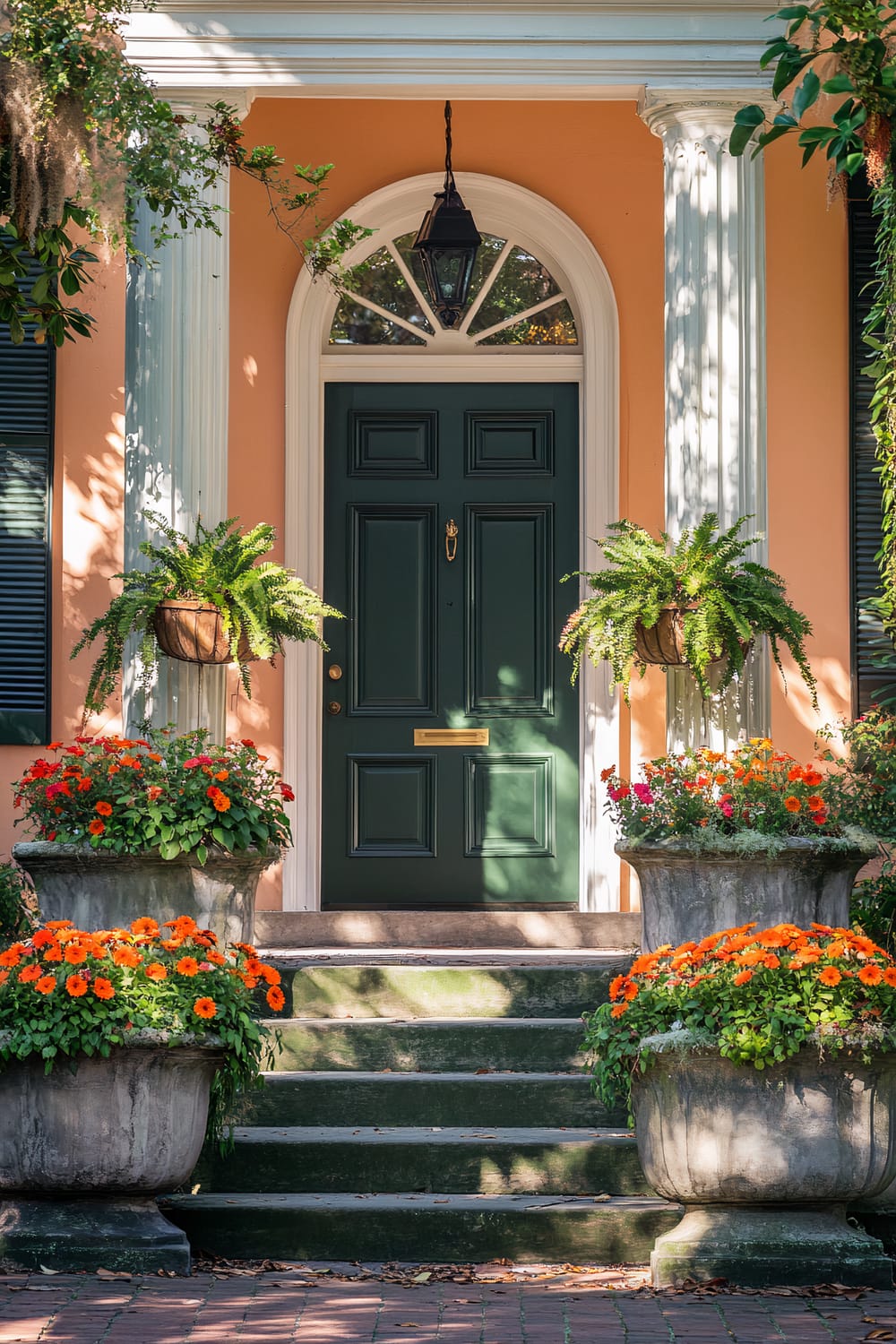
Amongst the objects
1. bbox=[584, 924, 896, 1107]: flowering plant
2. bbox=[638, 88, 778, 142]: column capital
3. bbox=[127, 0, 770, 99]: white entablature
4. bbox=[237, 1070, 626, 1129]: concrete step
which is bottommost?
bbox=[237, 1070, 626, 1129]: concrete step

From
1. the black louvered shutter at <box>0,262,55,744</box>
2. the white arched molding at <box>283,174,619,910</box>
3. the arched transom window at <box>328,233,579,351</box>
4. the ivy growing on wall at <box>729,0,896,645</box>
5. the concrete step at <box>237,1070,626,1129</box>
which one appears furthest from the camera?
the arched transom window at <box>328,233,579,351</box>

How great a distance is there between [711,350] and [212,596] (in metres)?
2.10

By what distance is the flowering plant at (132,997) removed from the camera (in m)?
4.61

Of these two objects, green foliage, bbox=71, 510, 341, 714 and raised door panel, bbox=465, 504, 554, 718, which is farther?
raised door panel, bbox=465, 504, 554, 718

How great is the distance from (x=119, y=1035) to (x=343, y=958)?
1.76m

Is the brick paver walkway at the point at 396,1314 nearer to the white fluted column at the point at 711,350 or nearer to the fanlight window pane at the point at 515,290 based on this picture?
the white fluted column at the point at 711,350

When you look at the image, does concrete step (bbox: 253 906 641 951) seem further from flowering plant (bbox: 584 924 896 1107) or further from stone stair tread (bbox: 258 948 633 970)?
flowering plant (bbox: 584 924 896 1107)

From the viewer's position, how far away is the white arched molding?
7746 millimetres

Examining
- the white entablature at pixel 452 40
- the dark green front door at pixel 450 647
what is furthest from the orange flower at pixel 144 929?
the white entablature at pixel 452 40

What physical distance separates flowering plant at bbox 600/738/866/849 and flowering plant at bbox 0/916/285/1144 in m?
1.54

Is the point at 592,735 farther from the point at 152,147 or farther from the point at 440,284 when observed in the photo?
the point at 152,147

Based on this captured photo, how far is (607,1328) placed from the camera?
4133 millimetres

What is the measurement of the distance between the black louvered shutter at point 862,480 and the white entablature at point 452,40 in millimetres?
1414

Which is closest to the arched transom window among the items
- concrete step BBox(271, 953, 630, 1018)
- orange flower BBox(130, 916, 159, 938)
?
concrete step BBox(271, 953, 630, 1018)
